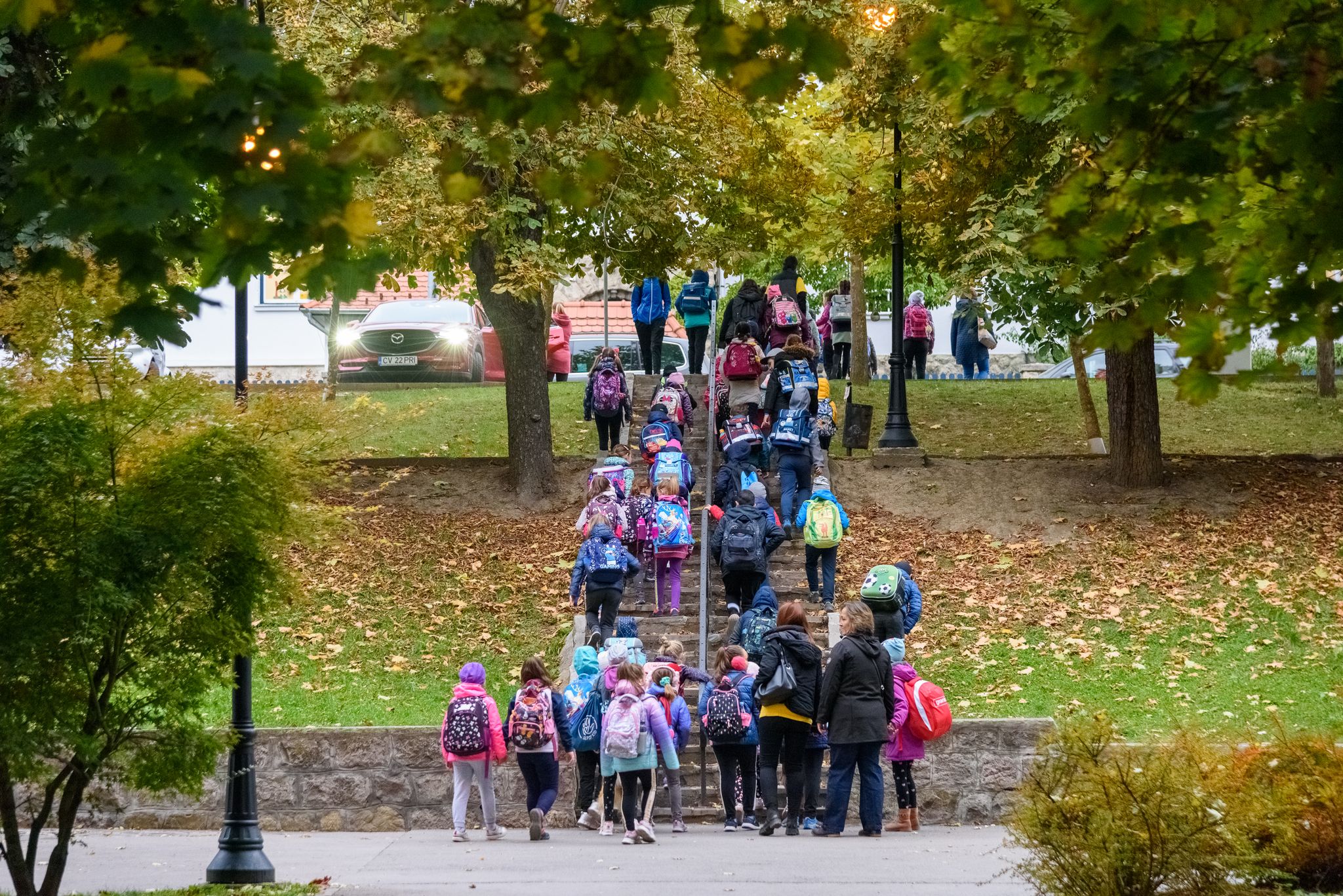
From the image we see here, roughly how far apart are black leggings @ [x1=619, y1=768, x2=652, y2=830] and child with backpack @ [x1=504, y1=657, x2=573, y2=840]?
524 mm

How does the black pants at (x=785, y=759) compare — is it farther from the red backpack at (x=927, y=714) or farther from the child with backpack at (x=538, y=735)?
the child with backpack at (x=538, y=735)

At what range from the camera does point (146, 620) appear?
857 centimetres

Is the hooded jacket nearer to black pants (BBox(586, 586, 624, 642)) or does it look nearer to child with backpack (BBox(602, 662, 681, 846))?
child with backpack (BBox(602, 662, 681, 846))

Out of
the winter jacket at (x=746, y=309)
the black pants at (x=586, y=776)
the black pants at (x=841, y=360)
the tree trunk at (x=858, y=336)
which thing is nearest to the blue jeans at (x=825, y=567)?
the black pants at (x=586, y=776)

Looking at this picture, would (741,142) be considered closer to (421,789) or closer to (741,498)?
(741,498)

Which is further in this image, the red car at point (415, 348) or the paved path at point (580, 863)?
the red car at point (415, 348)

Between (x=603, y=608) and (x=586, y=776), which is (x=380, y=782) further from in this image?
(x=603, y=608)

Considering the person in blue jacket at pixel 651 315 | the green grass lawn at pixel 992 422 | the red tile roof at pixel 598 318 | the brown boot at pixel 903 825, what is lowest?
the brown boot at pixel 903 825

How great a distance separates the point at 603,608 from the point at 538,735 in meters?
3.10

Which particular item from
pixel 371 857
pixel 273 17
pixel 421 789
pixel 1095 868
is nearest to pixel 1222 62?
pixel 1095 868

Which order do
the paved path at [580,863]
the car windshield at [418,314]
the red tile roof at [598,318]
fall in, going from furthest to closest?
the red tile roof at [598,318], the car windshield at [418,314], the paved path at [580,863]

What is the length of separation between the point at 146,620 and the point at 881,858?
15.8 feet

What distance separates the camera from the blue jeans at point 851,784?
38.4ft

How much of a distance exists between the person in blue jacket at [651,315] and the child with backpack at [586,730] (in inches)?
443
